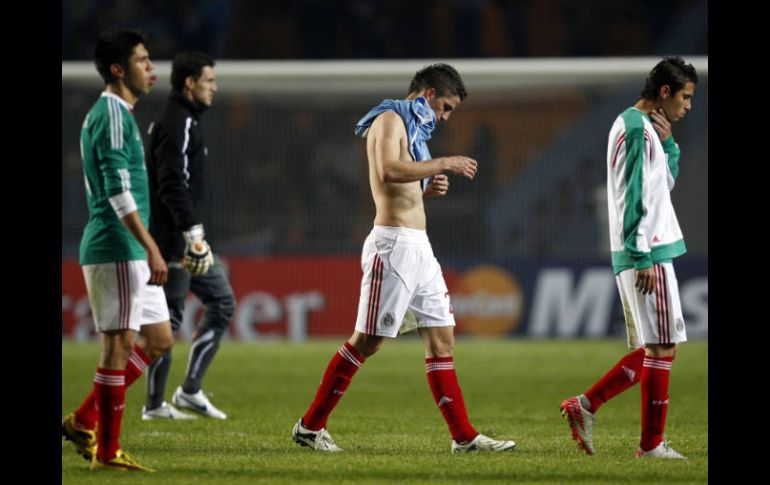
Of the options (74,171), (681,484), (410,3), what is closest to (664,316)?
(681,484)

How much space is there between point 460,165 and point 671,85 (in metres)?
1.14

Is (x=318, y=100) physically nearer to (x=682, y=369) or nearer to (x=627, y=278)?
(x=682, y=369)

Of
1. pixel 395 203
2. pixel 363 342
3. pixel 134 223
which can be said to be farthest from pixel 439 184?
pixel 134 223

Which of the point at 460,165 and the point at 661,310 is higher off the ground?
the point at 460,165

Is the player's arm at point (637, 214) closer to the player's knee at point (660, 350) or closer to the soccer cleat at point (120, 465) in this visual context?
the player's knee at point (660, 350)

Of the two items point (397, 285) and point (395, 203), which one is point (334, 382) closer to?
point (397, 285)

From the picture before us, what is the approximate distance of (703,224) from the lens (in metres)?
16.5

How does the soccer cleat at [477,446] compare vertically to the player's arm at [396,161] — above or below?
below

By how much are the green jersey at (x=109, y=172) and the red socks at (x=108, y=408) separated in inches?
21.4

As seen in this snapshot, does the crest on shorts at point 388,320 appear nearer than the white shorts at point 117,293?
No

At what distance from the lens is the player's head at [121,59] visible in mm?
5750

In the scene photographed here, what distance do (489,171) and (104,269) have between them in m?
11.6

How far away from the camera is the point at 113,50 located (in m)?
5.75

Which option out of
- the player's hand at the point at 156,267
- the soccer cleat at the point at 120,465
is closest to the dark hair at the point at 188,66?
the player's hand at the point at 156,267
